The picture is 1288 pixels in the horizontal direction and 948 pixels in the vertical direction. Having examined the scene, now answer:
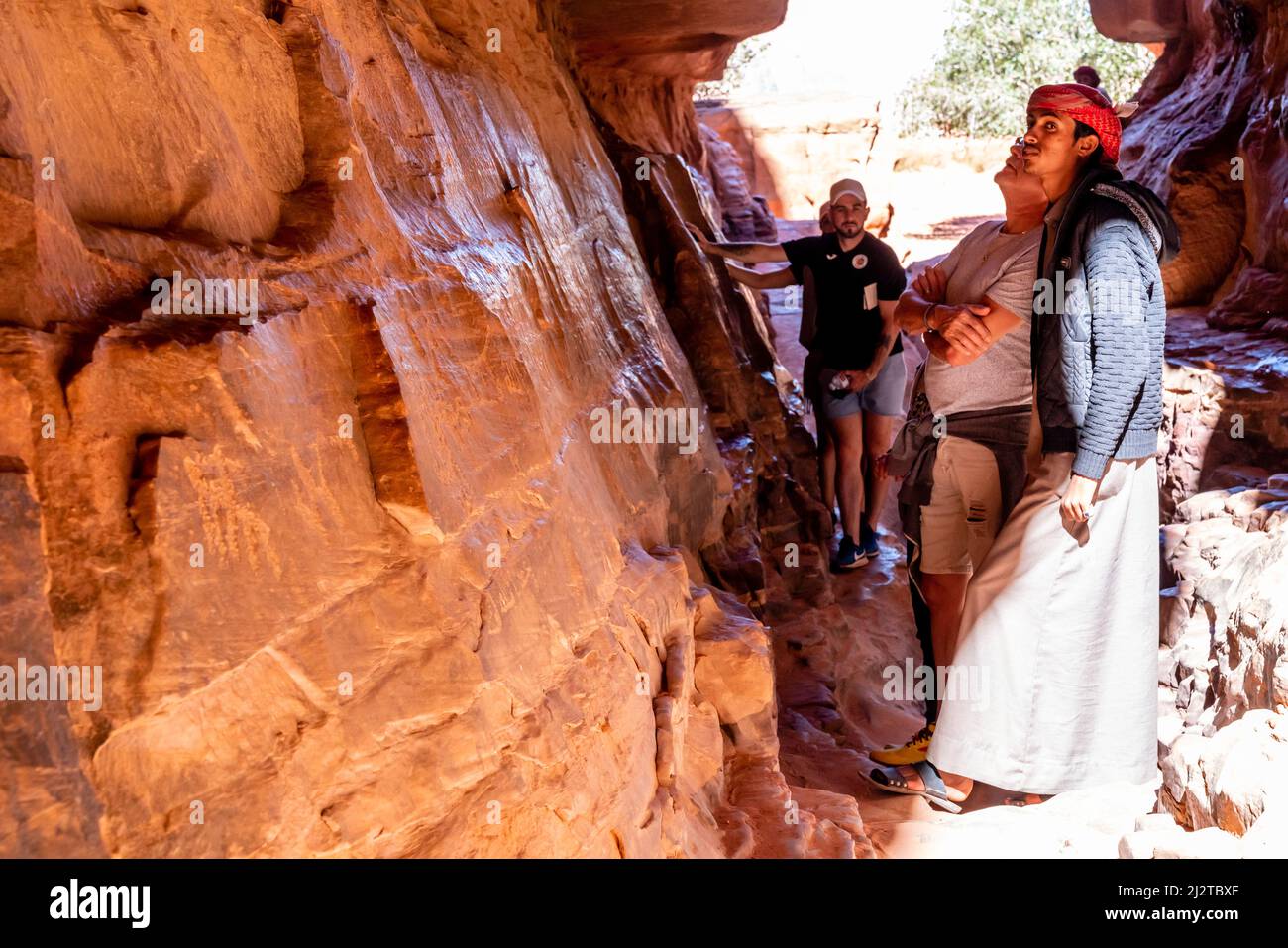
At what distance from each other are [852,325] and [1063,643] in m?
2.79

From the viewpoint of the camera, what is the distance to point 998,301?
10.6 ft

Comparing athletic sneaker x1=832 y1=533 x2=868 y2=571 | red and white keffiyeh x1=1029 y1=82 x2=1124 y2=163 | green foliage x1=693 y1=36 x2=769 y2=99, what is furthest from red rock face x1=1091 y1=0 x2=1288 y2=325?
green foliage x1=693 y1=36 x2=769 y2=99

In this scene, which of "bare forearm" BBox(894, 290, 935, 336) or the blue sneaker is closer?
"bare forearm" BBox(894, 290, 935, 336)

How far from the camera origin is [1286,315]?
24.0 ft

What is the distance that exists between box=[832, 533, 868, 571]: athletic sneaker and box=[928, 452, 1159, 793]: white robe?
117 inches

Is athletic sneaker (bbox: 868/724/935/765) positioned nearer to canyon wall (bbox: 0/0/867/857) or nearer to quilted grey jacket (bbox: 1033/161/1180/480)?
canyon wall (bbox: 0/0/867/857)

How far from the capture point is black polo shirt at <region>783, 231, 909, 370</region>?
5.49 metres

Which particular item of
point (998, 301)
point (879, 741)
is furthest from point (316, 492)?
point (879, 741)

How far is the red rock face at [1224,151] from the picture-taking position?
→ 24.9ft

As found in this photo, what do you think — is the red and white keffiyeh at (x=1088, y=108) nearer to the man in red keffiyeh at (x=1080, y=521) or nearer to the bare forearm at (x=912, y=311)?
the man in red keffiyeh at (x=1080, y=521)

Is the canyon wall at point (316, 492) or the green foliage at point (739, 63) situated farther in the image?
the green foliage at point (739, 63)

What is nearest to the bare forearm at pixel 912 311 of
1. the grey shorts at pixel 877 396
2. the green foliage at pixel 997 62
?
the grey shorts at pixel 877 396

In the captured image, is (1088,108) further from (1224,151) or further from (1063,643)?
(1224,151)

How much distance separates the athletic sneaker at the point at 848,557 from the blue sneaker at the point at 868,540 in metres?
0.06
